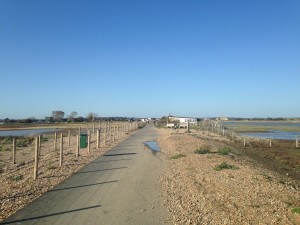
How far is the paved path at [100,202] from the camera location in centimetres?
720

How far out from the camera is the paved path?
7204mm

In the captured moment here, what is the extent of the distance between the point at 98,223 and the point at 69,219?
67 centimetres

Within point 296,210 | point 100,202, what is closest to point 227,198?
point 296,210

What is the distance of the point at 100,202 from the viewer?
8555 millimetres

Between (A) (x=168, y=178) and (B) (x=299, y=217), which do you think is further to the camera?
(A) (x=168, y=178)

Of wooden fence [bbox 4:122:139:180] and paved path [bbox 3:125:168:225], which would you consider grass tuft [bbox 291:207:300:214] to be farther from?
wooden fence [bbox 4:122:139:180]

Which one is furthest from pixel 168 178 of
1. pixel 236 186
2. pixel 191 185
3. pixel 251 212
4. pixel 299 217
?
pixel 299 217

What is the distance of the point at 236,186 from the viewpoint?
1066 cm

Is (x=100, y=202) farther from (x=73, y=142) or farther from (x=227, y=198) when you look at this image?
(x=73, y=142)

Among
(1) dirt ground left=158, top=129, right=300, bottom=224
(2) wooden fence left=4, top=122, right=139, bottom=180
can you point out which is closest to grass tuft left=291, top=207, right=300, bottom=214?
(1) dirt ground left=158, top=129, right=300, bottom=224

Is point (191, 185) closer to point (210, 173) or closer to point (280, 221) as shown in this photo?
point (210, 173)

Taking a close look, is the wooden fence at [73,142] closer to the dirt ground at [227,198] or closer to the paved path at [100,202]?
the paved path at [100,202]

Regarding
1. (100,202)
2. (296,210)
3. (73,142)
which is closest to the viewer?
(296,210)

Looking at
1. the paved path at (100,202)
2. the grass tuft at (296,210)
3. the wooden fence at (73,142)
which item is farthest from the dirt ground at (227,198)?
the wooden fence at (73,142)
